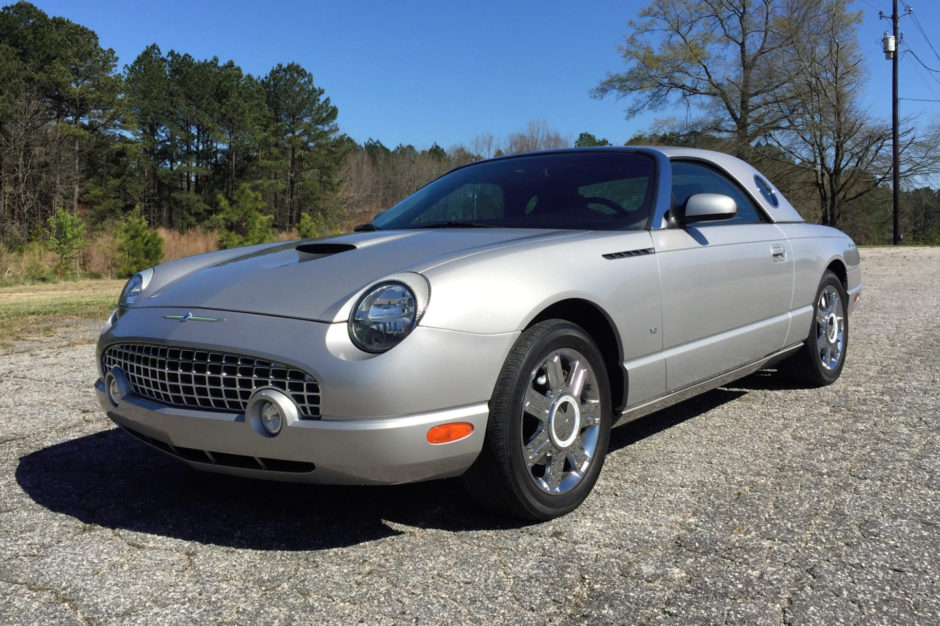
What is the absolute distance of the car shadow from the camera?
8.70ft

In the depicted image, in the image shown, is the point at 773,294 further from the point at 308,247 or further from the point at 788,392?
the point at 308,247

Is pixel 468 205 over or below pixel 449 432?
over

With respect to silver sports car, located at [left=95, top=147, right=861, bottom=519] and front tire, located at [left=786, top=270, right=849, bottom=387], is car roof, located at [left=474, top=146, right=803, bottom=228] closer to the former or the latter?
silver sports car, located at [left=95, top=147, right=861, bottom=519]

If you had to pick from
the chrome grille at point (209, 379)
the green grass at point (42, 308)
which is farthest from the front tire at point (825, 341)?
the green grass at point (42, 308)

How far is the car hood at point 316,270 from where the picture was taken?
2523mm

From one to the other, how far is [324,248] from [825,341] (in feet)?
10.8

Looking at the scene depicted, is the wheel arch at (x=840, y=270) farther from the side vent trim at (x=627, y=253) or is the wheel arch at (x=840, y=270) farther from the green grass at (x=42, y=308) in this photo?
the green grass at (x=42, y=308)

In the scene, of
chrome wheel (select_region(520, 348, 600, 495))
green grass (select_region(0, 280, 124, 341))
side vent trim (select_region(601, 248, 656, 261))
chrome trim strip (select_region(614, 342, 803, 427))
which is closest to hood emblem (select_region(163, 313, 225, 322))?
chrome wheel (select_region(520, 348, 600, 495))

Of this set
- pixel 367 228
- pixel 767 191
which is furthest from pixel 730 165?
pixel 367 228

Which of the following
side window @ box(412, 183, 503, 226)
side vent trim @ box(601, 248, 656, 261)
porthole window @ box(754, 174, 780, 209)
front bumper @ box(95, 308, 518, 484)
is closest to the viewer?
front bumper @ box(95, 308, 518, 484)

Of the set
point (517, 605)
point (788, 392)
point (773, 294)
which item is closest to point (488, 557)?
point (517, 605)

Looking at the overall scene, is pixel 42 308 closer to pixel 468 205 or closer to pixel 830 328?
pixel 468 205

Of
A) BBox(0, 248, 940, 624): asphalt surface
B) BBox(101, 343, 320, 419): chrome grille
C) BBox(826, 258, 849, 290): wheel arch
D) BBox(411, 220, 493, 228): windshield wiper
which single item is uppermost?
BBox(411, 220, 493, 228): windshield wiper

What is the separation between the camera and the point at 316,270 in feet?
9.02
